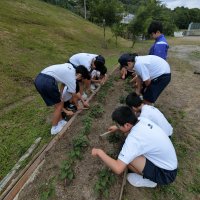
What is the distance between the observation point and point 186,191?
12.3 feet

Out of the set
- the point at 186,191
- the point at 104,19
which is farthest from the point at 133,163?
the point at 104,19

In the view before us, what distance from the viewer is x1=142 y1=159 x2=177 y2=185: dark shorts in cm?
319

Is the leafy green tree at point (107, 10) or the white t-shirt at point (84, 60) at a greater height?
the white t-shirt at point (84, 60)

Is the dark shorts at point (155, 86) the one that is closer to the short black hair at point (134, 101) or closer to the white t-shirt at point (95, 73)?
the short black hair at point (134, 101)

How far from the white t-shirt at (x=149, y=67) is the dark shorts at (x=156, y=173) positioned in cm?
196

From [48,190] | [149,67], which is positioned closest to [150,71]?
[149,67]

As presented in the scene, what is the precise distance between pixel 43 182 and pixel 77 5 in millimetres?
41341

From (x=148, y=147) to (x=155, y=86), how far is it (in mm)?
2323

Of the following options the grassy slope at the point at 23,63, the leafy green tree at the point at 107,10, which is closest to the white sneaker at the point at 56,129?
the grassy slope at the point at 23,63

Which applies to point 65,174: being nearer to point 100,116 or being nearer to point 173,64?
point 100,116

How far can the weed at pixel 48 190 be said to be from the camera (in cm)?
329

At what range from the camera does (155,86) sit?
5059 mm

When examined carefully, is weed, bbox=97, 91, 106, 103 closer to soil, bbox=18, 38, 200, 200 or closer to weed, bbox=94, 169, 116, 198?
soil, bbox=18, 38, 200, 200

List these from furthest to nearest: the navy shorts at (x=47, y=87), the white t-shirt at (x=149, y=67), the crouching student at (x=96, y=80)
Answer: the crouching student at (x=96, y=80) < the white t-shirt at (x=149, y=67) < the navy shorts at (x=47, y=87)
